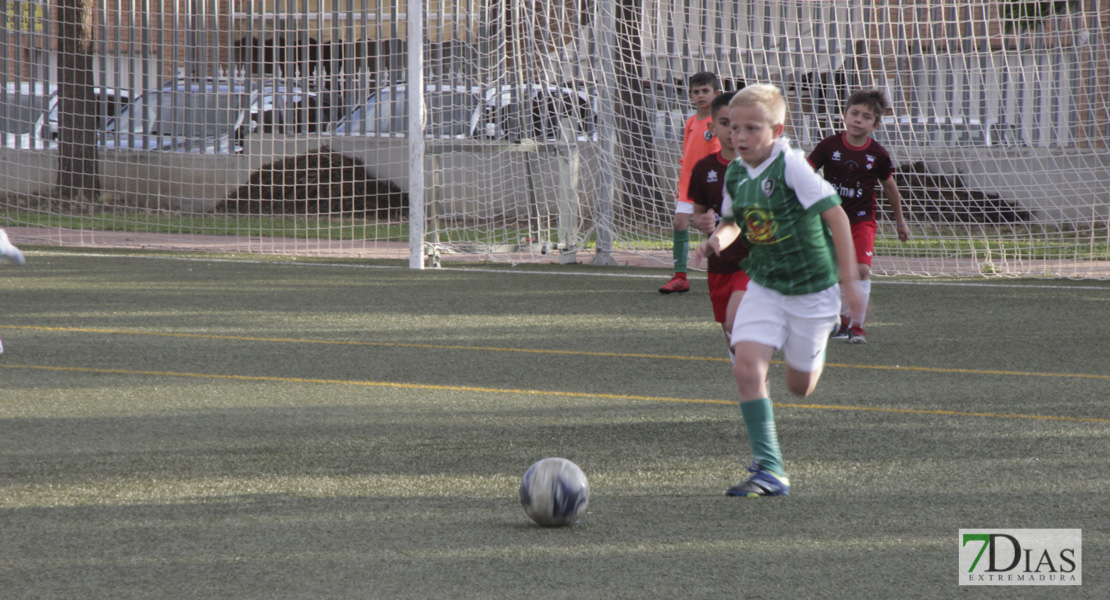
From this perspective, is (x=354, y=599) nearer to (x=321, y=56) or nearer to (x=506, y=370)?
(x=506, y=370)

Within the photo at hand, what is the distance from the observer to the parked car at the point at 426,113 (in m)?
13.4

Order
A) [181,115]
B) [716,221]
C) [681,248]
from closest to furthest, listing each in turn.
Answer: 1. [716,221]
2. [681,248]
3. [181,115]

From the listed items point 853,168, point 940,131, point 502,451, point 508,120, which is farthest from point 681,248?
point 940,131

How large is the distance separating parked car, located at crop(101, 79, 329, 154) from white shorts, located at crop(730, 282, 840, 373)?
11184 millimetres

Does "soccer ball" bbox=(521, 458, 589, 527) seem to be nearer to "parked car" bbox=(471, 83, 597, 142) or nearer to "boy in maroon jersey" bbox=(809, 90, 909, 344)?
"boy in maroon jersey" bbox=(809, 90, 909, 344)

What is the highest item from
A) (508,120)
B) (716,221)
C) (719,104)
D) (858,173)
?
(508,120)

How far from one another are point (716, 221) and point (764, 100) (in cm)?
155

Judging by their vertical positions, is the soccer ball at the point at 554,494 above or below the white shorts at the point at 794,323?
below

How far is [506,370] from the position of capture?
6691 millimetres

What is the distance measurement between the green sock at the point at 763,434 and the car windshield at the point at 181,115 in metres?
12.3

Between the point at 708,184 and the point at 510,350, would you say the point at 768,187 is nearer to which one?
the point at 708,184

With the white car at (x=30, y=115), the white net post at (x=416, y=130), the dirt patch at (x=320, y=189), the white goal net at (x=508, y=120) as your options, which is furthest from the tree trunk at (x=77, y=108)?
the white net post at (x=416, y=130)

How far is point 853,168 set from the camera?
7.33 meters

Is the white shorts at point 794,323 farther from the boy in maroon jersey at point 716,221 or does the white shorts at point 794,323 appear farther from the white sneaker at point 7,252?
the white sneaker at point 7,252
